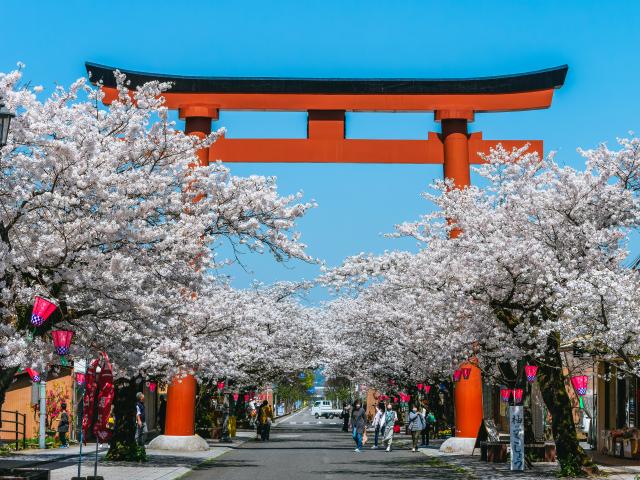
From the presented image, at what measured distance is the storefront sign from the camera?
22734 millimetres

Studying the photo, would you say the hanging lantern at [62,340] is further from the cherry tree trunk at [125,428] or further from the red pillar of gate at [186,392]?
the red pillar of gate at [186,392]

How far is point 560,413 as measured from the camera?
22.2 metres

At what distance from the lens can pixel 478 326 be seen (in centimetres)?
2308

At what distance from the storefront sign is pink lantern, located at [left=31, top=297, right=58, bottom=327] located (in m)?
11.9

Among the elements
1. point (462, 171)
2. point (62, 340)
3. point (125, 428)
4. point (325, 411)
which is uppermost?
point (462, 171)

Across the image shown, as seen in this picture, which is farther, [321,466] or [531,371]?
[321,466]

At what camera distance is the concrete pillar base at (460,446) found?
3222cm

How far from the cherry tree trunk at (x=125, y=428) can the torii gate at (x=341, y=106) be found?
16.9 ft

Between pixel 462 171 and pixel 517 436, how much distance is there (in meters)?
10.5

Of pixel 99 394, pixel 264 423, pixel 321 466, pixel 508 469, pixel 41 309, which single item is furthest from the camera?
pixel 264 423

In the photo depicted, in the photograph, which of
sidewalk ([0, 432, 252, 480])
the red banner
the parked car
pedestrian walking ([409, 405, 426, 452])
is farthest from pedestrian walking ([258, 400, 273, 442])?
the parked car

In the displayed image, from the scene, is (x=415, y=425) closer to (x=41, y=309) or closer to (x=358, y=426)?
(x=358, y=426)

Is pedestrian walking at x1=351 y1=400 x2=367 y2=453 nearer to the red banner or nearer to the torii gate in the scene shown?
the torii gate

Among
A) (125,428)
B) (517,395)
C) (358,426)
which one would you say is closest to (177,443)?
(125,428)
